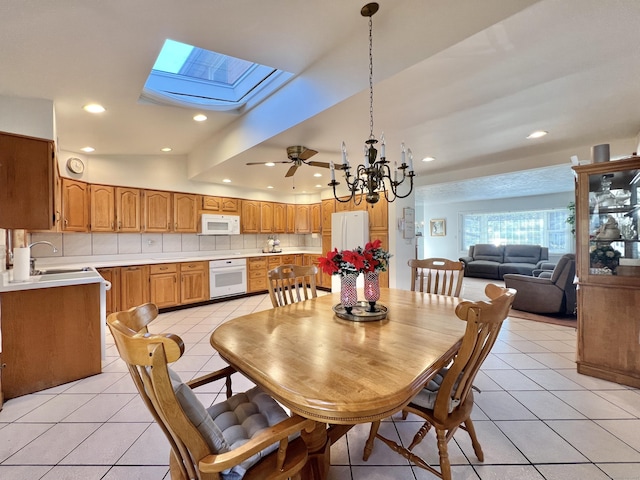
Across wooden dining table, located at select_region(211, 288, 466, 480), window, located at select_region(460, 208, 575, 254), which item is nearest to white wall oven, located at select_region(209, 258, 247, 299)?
wooden dining table, located at select_region(211, 288, 466, 480)

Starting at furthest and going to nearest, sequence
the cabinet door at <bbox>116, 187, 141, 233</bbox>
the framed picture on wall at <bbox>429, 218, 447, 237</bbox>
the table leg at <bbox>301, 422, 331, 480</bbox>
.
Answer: the framed picture on wall at <bbox>429, 218, 447, 237</bbox> < the cabinet door at <bbox>116, 187, 141, 233</bbox> < the table leg at <bbox>301, 422, 331, 480</bbox>

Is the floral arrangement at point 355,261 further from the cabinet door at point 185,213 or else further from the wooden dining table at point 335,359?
the cabinet door at point 185,213

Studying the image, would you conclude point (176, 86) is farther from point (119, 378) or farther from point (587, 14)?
point (587, 14)

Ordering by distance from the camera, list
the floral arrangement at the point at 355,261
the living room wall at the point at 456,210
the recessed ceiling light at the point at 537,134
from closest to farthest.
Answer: the floral arrangement at the point at 355,261 → the recessed ceiling light at the point at 537,134 → the living room wall at the point at 456,210

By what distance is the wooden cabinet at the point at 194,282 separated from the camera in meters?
4.68

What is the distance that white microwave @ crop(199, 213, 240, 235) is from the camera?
16.9 feet

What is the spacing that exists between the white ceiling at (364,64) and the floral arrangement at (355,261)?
3.87 ft

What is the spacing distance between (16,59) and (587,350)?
4.87m

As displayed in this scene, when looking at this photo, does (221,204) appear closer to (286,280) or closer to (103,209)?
(103,209)

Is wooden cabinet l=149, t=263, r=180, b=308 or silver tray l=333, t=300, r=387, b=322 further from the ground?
silver tray l=333, t=300, r=387, b=322

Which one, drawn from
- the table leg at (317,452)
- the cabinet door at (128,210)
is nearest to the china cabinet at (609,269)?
the table leg at (317,452)

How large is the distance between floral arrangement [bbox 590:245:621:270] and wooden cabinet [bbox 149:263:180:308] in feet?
17.1

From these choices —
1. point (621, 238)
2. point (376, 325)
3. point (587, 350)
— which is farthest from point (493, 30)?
point (587, 350)

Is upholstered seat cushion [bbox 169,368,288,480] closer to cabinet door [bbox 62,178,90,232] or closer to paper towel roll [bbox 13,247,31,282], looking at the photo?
paper towel roll [bbox 13,247,31,282]
